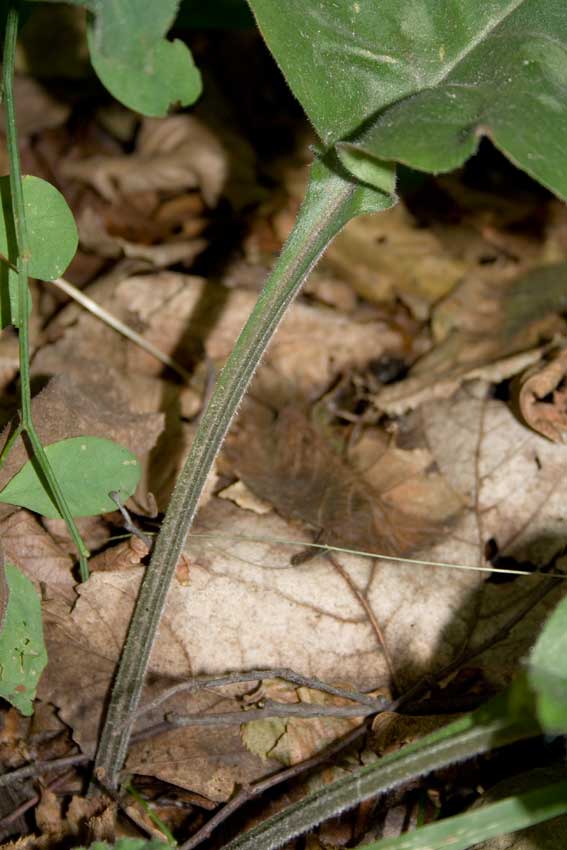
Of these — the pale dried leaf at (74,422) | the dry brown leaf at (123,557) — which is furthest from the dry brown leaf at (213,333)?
the dry brown leaf at (123,557)

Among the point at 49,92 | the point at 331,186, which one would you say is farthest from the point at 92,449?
the point at 49,92

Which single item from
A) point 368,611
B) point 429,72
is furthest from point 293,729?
point 429,72

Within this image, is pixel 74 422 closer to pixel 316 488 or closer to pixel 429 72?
pixel 316 488

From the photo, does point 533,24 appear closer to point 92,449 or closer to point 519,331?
point 92,449

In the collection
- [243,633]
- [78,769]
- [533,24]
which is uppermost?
[533,24]

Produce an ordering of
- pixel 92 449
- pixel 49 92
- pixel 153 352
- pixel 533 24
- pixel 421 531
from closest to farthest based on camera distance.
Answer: pixel 533 24 < pixel 92 449 < pixel 421 531 < pixel 153 352 < pixel 49 92

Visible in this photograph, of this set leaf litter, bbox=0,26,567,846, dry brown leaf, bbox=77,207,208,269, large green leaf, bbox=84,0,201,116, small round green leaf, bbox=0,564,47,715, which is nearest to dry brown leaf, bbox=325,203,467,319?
leaf litter, bbox=0,26,567,846
